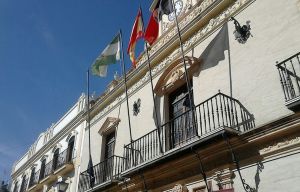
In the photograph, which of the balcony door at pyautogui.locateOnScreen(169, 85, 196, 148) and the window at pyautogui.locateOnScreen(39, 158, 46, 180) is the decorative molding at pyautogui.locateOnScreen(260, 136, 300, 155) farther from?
the window at pyautogui.locateOnScreen(39, 158, 46, 180)

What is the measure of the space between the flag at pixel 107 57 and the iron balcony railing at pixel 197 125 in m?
3.03

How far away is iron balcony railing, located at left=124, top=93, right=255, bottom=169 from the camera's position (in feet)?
24.3

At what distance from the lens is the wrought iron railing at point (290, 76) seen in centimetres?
626

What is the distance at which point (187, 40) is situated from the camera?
1014 cm

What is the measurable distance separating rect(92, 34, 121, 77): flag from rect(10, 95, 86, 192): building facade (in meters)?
3.87

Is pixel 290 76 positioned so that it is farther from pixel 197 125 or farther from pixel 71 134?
pixel 71 134

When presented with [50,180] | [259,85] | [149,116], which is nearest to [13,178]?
[50,180]

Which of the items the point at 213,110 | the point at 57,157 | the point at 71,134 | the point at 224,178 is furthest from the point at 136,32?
the point at 57,157

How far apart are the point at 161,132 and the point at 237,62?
2751 millimetres

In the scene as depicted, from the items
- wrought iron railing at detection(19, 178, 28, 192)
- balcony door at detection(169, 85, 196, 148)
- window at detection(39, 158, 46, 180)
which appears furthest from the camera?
wrought iron railing at detection(19, 178, 28, 192)

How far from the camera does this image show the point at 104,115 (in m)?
13.6

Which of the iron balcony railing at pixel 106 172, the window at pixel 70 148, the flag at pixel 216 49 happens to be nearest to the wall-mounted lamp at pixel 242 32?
the flag at pixel 216 49

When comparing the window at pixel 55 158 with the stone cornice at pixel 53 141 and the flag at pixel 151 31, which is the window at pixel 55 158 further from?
the flag at pixel 151 31

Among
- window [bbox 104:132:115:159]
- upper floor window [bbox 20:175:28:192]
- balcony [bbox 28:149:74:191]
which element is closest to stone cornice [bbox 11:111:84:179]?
upper floor window [bbox 20:175:28:192]
